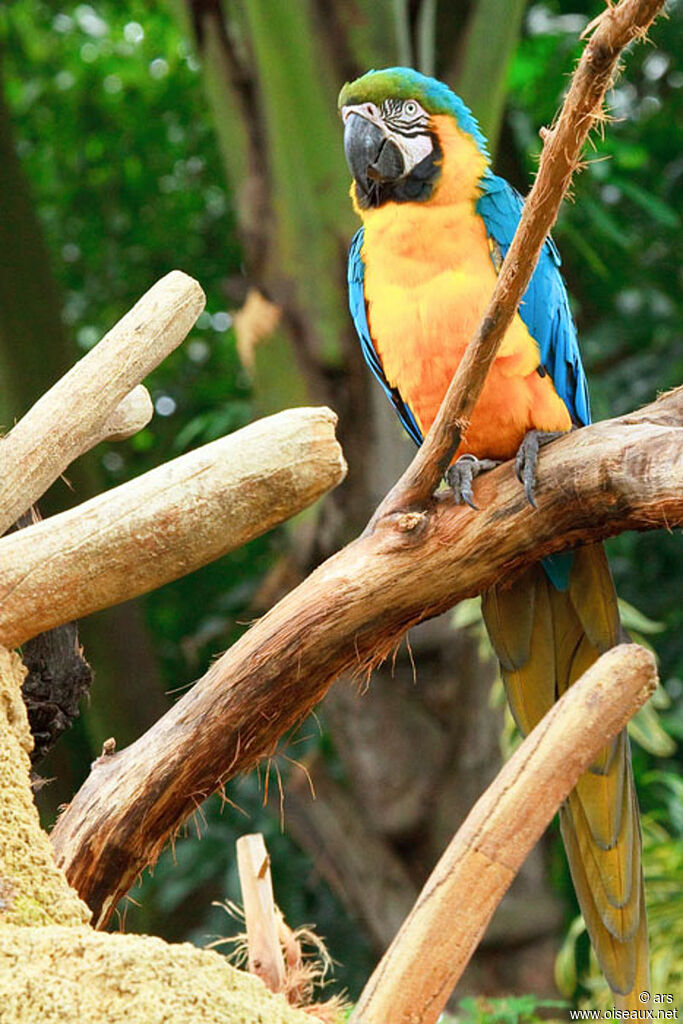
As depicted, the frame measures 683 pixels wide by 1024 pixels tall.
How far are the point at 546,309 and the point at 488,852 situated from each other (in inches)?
34.6

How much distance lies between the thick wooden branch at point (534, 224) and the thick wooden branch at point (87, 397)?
254 millimetres

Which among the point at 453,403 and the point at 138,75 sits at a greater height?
the point at 138,75

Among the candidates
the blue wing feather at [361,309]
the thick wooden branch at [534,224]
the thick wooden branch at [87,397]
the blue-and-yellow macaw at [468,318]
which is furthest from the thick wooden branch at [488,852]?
the blue wing feather at [361,309]

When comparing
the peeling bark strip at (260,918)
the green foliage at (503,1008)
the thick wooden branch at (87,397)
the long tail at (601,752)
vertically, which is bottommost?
the green foliage at (503,1008)

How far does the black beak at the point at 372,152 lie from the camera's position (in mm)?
1337

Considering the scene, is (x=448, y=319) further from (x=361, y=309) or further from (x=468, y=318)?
(x=361, y=309)

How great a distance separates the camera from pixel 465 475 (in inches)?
44.3

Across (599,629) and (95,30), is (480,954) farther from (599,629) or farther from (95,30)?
(95,30)

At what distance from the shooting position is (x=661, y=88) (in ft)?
10.6

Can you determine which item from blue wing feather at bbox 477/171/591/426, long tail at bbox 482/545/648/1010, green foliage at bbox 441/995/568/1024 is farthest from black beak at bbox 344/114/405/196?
green foliage at bbox 441/995/568/1024

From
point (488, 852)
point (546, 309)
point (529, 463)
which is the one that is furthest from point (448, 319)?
point (488, 852)

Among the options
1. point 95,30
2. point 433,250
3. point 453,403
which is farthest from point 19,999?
point 95,30

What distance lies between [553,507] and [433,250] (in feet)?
1.38

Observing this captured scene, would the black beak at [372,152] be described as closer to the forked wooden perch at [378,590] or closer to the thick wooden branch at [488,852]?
the forked wooden perch at [378,590]
